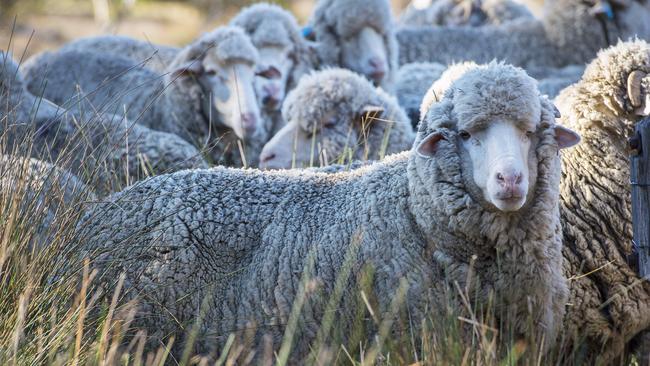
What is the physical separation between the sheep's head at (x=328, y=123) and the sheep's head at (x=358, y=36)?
2018mm

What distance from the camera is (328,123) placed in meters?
5.48

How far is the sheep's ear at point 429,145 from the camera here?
3613mm

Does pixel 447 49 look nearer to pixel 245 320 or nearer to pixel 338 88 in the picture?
pixel 338 88

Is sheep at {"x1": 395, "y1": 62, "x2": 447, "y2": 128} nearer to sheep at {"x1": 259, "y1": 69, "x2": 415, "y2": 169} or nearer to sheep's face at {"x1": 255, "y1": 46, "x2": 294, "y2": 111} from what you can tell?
sheep's face at {"x1": 255, "y1": 46, "x2": 294, "y2": 111}

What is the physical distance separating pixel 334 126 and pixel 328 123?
0.15 feet

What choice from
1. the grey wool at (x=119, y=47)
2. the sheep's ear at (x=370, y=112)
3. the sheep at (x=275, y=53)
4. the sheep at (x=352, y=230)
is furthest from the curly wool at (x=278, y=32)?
the sheep at (x=352, y=230)

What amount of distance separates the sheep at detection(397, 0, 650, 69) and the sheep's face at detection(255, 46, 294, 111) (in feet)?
5.78

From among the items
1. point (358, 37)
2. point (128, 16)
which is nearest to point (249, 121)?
point (358, 37)

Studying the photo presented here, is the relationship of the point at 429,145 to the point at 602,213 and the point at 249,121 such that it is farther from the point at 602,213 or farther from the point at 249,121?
the point at 249,121

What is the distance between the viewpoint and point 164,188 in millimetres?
4156

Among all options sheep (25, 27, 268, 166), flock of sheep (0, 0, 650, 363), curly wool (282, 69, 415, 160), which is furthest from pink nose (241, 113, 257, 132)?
flock of sheep (0, 0, 650, 363)

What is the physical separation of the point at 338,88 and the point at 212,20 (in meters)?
14.7

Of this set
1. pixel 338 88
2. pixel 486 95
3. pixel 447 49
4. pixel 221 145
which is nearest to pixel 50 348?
pixel 486 95

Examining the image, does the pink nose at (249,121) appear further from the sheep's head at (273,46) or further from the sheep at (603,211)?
the sheep at (603,211)
